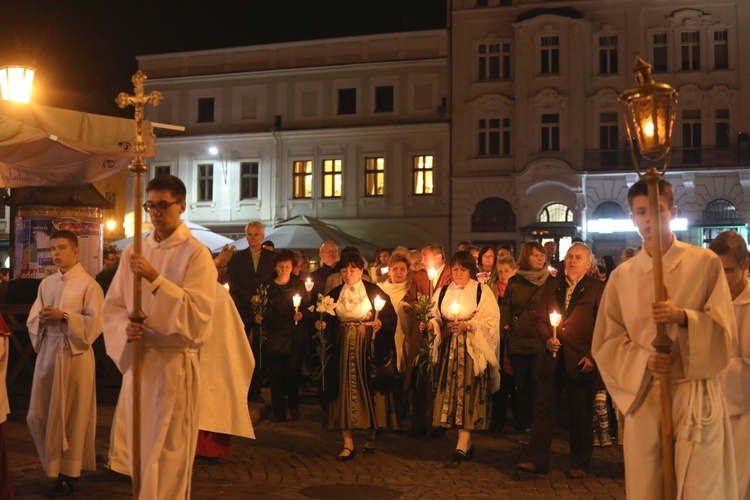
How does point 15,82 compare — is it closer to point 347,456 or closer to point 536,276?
point 347,456

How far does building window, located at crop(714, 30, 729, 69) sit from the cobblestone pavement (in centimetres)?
3094

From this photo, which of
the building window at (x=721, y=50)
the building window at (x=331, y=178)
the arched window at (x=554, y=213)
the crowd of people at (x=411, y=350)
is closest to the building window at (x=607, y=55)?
the building window at (x=721, y=50)

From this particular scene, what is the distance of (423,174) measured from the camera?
134ft

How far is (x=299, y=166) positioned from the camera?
1674 inches

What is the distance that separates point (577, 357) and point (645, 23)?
3291 cm

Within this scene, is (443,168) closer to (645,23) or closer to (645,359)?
(645,23)

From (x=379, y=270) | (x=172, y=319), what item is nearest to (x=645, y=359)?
(x=172, y=319)

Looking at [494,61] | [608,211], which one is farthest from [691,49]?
[494,61]

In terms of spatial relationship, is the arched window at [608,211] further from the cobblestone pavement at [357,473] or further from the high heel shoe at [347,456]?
the high heel shoe at [347,456]

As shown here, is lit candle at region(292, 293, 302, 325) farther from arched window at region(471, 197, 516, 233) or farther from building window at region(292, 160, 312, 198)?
building window at region(292, 160, 312, 198)

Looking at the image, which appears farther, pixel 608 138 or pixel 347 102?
pixel 347 102

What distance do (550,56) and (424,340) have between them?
30.6m

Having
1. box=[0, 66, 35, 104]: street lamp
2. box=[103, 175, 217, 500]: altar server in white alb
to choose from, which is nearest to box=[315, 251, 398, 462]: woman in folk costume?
box=[103, 175, 217, 500]: altar server in white alb

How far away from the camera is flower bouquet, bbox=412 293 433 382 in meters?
10.3
